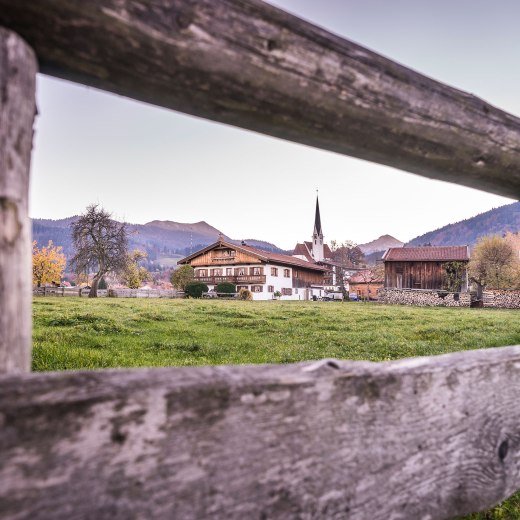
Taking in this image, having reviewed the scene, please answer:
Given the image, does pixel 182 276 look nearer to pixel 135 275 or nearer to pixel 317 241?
pixel 135 275

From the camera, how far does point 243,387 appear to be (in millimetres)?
736

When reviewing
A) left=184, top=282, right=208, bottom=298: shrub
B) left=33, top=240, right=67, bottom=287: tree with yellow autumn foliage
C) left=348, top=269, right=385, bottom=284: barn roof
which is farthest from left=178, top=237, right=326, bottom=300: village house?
left=348, top=269, right=385, bottom=284: barn roof

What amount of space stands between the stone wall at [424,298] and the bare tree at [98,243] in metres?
32.1

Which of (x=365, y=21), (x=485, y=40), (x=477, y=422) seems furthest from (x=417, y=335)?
(x=477, y=422)

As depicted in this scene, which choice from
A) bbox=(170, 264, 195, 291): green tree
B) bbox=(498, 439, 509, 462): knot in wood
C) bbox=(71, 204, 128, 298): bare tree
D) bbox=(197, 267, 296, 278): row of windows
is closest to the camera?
bbox=(498, 439, 509, 462): knot in wood

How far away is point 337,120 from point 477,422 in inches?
39.9

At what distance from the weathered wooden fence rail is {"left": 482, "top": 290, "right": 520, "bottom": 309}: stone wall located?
130 ft

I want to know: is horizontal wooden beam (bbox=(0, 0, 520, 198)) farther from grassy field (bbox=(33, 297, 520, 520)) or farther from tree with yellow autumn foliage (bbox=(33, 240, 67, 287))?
tree with yellow autumn foliage (bbox=(33, 240, 67, 287))

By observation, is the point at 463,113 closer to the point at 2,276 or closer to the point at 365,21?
the point at 2,276

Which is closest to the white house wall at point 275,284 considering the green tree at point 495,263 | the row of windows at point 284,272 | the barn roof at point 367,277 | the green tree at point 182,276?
the row of windows at point 284,272

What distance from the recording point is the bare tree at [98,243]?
131 ft

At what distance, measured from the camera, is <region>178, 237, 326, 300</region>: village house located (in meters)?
50.2

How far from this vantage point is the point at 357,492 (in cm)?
88

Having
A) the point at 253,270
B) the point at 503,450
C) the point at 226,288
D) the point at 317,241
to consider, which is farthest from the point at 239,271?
the point at 503,450
